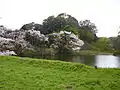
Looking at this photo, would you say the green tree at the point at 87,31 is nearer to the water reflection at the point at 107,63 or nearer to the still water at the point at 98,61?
the still water at the point at 98,61

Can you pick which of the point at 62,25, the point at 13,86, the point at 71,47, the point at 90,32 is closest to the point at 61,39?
the point at 71,47

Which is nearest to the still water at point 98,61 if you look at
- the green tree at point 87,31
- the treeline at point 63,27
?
the treeline at point 63,27

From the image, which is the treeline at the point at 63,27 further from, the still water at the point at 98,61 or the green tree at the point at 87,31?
the still water at the point at 98,61

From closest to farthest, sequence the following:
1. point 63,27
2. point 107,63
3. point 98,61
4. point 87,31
A: point 107,63 < point 98,61 < point 63,27 < point 87,31

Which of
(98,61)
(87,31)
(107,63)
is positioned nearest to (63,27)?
(87,31)

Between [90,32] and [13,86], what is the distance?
48502 millimetres

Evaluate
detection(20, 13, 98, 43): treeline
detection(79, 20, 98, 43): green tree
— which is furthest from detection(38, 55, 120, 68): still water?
detection(79, 20, 98, 43): green tree

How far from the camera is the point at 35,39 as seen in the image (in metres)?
36.5

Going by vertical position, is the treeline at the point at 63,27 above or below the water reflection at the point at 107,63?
above

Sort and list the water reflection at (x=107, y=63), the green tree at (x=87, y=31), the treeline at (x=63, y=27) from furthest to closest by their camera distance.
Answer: the green tree at (x=87, y=31), the treeline at (x=63, y=27), the water reflection at (x=107, y=63)

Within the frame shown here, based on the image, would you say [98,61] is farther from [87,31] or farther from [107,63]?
[87,31]

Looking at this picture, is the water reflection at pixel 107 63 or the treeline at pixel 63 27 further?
the treeline at pixel 63 27

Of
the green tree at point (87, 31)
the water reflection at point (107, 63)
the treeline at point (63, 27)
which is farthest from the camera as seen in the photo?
the green tree at point (87, 31)

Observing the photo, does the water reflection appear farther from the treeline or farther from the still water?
the treeline
